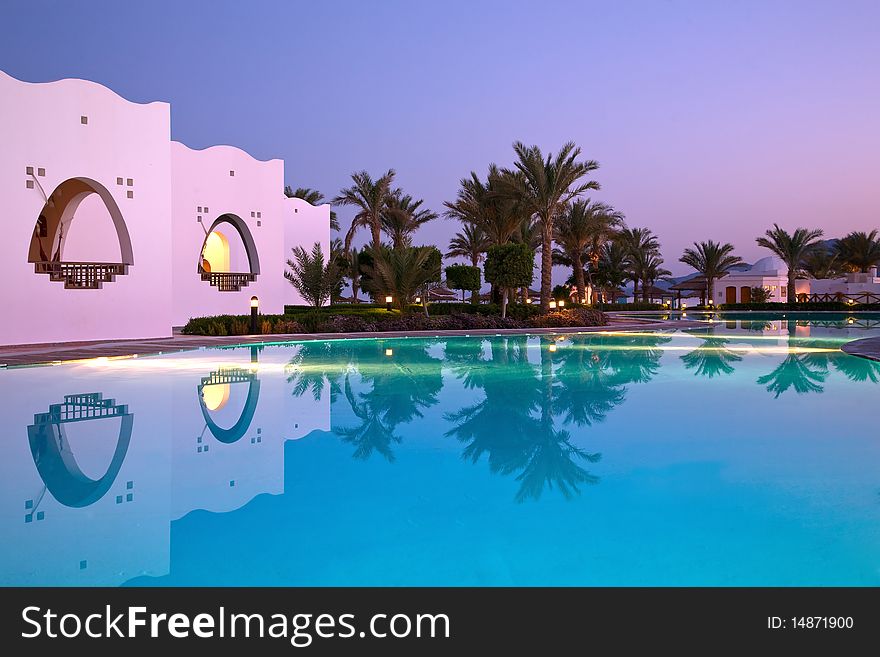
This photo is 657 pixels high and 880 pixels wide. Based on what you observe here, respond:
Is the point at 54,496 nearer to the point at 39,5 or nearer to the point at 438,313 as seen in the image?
the point at 438,313

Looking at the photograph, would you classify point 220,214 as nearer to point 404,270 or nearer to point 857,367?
point 404,270

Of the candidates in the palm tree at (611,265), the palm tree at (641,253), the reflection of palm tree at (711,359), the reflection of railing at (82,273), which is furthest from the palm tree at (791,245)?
the reflection of railing at (82,273)

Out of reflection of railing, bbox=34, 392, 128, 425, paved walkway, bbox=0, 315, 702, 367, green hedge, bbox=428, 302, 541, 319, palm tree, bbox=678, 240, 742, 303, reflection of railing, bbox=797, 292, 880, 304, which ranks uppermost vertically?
palm tree, bbox=678, 240, 742, 303

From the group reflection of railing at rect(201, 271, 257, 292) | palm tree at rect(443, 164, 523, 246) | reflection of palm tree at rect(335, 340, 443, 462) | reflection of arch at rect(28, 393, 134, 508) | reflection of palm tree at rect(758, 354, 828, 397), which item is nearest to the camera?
reflection of arch at rect(28, 393, 134, 508)

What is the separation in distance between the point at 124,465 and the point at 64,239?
2104 centimetres

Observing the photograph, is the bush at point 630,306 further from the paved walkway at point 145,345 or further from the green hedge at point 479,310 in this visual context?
the paved walkway at point 145,345

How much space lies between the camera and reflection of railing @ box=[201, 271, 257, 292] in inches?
1097

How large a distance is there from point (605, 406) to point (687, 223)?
7761 centimetres

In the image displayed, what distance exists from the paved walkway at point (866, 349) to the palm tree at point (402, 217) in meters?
29.0

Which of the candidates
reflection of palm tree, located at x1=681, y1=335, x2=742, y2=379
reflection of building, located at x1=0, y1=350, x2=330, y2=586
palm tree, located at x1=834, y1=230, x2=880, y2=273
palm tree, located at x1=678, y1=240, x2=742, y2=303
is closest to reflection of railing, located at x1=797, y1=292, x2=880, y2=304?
palm tree, located at x1=678, y1=240, x2=742, y2=303

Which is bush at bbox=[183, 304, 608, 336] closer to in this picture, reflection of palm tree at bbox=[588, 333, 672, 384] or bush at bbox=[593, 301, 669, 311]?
→ reflection of palm tree at bbox=[588, 333, 672, 384]

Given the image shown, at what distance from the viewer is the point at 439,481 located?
236 inches

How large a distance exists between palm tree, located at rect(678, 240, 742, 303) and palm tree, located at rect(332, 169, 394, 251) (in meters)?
28.2

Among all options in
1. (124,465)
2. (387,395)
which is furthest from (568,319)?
(124,465)
